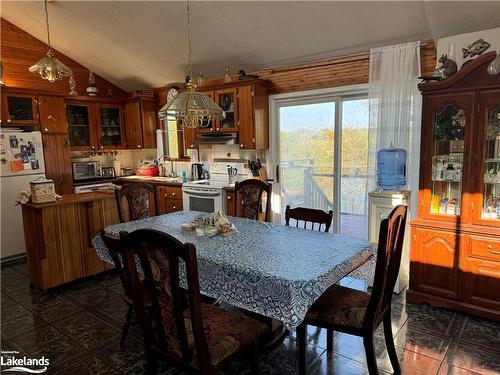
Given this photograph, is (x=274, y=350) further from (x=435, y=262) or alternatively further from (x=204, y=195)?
(x=204, y=195)

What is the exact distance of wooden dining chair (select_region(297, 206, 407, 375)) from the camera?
1838 millimetres

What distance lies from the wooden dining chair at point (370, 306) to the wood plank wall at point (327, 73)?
2158 millimetres

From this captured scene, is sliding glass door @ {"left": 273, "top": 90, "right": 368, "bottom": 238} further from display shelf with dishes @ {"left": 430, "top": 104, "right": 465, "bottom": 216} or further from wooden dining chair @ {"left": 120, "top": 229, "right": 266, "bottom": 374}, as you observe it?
wooden dining chair @ {"left": 120, "top": 229, "right": 266, "bottom": 374}

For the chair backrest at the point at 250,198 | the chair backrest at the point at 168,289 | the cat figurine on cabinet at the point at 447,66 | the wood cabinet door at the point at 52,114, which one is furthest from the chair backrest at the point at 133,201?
the cat figurine on cabinet at the point at 447,66

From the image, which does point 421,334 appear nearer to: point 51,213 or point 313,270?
point 313,270

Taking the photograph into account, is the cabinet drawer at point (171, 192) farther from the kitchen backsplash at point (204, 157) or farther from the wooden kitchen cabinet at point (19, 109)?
the wooden kitchen cabinet at point (19, 109)

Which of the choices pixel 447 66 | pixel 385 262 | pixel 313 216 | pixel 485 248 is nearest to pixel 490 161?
pixel 485 248

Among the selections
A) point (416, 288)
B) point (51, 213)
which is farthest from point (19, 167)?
point (416, 288)

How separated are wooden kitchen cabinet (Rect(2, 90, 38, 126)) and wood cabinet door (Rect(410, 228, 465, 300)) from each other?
5.06m

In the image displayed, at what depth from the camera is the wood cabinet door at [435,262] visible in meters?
2.88

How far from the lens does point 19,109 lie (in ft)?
15.5

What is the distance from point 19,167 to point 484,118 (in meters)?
5.23

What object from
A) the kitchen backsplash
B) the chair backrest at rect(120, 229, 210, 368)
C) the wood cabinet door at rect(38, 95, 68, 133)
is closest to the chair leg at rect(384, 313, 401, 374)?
the chair backrest at rect(120, 229, 210, 368)

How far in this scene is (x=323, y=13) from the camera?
3.30 meters
